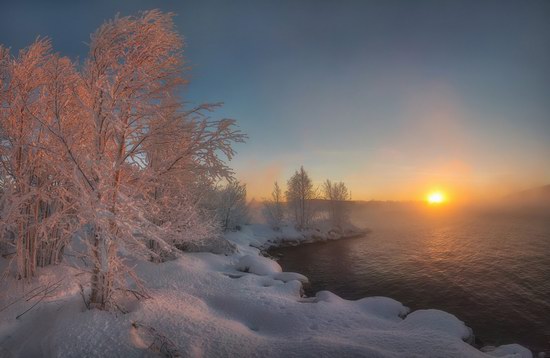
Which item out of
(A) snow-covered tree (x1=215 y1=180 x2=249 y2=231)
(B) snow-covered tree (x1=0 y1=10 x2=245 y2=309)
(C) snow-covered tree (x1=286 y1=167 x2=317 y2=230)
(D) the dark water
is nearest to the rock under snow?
(D) the dark water

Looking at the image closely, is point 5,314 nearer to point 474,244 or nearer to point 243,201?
point 243,201

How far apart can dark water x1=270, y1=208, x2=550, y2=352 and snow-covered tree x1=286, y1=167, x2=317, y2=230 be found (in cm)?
1514

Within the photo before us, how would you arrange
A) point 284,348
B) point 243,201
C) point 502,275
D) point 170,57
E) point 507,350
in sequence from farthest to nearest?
point 243,201, point 502,275, point 507,350, point 170,57, point 284,348

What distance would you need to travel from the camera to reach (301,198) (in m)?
52.6

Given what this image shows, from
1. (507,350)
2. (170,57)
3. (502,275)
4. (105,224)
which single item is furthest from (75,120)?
(502,275)

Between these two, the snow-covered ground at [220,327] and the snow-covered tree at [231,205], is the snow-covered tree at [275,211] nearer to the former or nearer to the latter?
the snow-covered tree at [231,205]

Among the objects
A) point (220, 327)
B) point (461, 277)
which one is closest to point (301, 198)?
point (461, 277)

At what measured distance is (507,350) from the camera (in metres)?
9.50

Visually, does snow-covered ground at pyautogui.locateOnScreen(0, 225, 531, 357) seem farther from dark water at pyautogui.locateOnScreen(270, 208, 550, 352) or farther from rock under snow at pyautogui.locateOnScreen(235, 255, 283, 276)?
rock under snow at pyautogui.locateOnScreen(235, 255, 283, 276)

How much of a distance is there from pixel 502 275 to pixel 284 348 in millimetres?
23783

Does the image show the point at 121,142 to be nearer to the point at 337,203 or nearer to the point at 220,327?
the point at 220,327

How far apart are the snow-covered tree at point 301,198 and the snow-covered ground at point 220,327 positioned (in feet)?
129

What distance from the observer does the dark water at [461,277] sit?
13.9m

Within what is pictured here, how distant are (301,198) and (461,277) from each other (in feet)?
108
